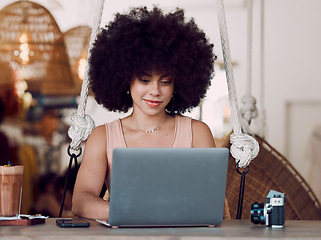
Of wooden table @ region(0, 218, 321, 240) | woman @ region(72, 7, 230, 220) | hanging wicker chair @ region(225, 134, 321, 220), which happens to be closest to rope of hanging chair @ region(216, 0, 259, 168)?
woman @ region(72, 7, 230, 220)

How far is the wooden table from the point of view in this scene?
1182 millimetres

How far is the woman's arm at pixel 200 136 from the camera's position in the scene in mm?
2023

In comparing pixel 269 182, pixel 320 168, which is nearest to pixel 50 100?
pixel 320 168

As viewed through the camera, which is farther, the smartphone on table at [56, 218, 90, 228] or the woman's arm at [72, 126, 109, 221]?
the woman's arm at [72, 126, 109, 221]

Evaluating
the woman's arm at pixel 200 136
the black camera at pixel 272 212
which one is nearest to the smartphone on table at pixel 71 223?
the black camera at pixel 272 212

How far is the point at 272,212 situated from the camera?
141 cm

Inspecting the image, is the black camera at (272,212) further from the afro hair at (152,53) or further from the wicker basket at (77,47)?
the wicker basket at (77,47)

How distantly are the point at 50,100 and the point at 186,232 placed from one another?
4252 mm

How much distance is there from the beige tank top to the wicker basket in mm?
1826

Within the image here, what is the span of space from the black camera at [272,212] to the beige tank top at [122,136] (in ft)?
2.05

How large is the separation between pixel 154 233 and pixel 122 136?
82 centimetres

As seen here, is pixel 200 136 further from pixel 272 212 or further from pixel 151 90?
pixel 272 212

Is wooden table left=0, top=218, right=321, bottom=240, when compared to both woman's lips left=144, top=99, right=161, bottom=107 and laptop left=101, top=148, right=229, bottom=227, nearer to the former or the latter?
laptop left=101, top=148, right=229, bottom=227

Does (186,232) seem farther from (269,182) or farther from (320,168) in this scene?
(320,168)
